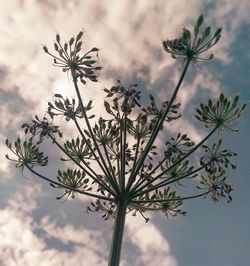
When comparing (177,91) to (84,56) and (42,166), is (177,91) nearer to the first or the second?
(84,56)

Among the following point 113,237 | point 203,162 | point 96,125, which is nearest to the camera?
point 113,237

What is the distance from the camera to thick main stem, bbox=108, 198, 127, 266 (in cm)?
1183

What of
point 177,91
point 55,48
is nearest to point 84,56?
point 55,48

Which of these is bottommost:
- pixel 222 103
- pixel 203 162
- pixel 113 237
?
pixel 113 237

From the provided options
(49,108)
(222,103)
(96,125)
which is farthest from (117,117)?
(222,103)

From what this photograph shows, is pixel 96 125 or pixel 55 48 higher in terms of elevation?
pixel 55 48

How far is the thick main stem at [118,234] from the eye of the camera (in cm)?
1183

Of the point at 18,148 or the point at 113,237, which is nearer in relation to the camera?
the point at 113,237

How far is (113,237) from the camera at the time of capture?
39.9 feet

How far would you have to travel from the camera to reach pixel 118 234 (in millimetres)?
12148

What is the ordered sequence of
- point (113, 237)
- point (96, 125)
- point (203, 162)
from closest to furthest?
1. point (113, 237)
2. point (203, 162)
3. point (96, 125)

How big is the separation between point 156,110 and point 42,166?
388 cm

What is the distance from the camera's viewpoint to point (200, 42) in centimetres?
1243

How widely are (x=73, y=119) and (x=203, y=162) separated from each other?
3.85m
